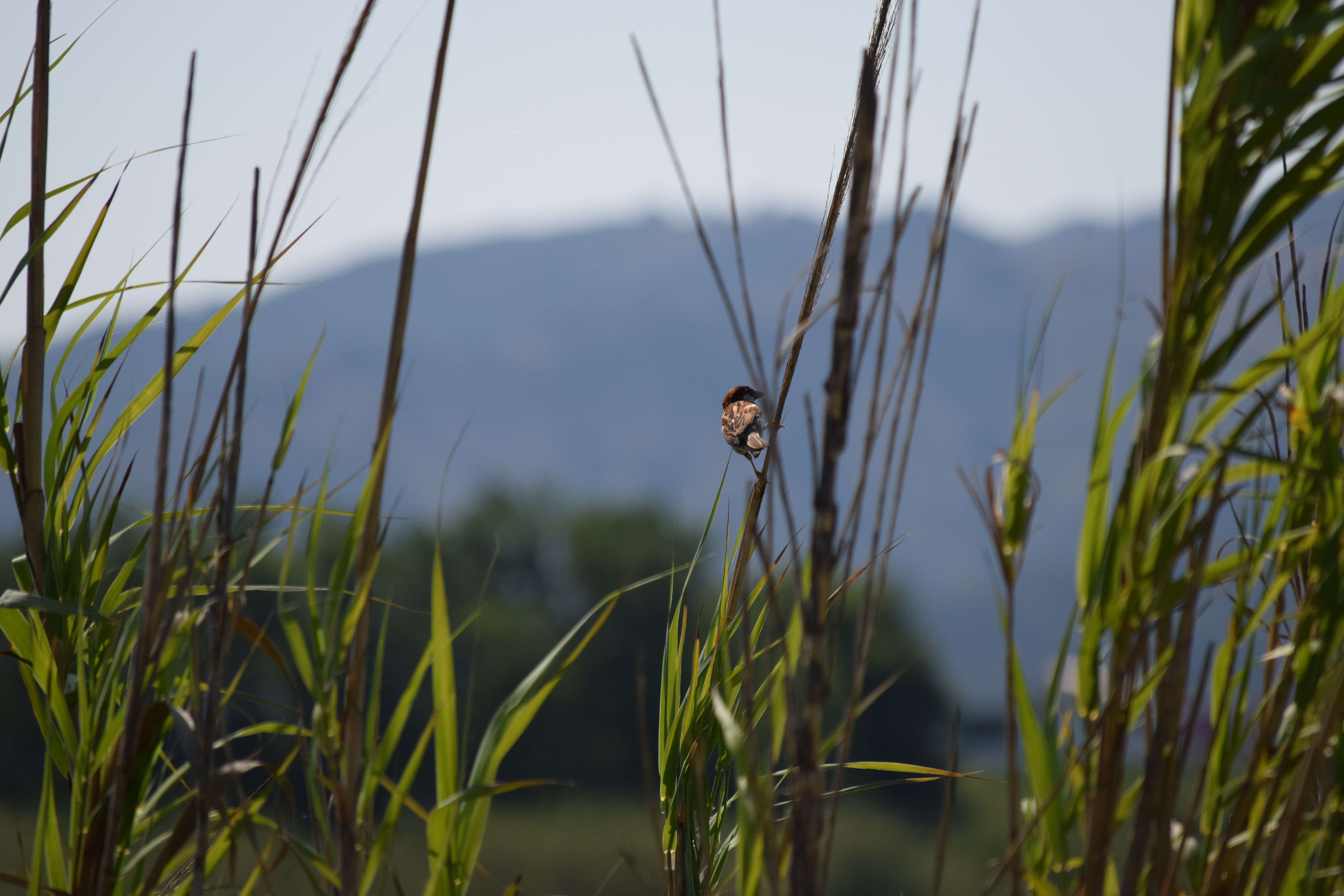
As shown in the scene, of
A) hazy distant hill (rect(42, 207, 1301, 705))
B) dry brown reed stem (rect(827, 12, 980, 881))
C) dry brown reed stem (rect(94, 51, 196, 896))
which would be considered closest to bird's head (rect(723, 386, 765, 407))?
dry brown reed stem (rect(827, 12, 980, 881))

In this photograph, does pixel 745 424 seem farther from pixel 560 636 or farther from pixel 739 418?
pixel 560 636

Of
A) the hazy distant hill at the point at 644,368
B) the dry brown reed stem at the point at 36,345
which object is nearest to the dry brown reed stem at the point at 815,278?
the dry brown reed stem at the point at 36,345

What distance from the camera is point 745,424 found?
1.25 meters

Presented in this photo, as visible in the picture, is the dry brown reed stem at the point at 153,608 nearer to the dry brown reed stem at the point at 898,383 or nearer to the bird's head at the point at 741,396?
the dry brown reed stem at the point at 898,383

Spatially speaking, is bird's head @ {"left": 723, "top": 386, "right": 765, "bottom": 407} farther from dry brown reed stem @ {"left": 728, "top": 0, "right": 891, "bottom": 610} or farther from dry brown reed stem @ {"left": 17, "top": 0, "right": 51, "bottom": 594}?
dry brown reed stem @ {"left": 17, "top": 0, "right": 51, "bottom": 594}

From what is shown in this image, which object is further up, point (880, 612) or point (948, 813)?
point (880, 612)

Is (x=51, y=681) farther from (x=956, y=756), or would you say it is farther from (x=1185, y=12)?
(x=1185, y=12)

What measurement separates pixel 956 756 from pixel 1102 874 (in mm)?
118

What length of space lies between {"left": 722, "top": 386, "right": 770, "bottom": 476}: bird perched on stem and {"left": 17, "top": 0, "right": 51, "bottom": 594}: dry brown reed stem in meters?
0.77

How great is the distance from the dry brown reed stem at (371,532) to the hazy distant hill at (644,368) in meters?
67.4

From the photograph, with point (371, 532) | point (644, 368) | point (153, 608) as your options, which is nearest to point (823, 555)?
point (371, 532)

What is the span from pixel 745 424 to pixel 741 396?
0.51 ft

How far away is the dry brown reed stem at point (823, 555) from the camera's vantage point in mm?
513

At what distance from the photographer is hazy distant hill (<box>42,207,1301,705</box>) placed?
77188 mm
